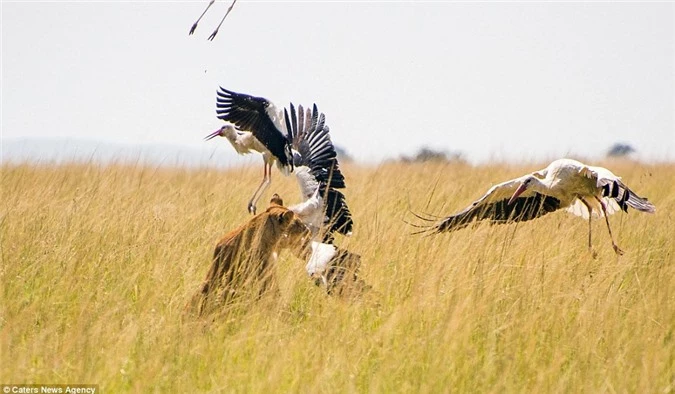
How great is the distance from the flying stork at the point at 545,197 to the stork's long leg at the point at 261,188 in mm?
1534

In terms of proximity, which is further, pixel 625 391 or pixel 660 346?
pixel 660 346

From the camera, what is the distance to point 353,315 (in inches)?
172

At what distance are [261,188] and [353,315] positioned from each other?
4862 millimetres

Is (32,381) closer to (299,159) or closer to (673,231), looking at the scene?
(299,159)

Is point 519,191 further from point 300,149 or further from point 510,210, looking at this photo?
point 300,149

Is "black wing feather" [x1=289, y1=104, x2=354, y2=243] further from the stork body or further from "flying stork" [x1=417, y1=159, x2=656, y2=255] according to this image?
the stork body

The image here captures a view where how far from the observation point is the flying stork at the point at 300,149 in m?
6.14

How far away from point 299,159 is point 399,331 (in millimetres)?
3314

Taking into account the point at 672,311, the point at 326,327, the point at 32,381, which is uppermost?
the point at 672,311

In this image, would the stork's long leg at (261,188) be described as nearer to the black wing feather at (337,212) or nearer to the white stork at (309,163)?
the white stork at (309,163)

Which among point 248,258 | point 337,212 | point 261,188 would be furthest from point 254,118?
point 248,258

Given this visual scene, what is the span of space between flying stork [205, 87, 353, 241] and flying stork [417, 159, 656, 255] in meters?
0.92

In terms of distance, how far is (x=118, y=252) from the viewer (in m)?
5.54

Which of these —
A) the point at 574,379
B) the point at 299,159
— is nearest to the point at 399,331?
the point at 574,379
